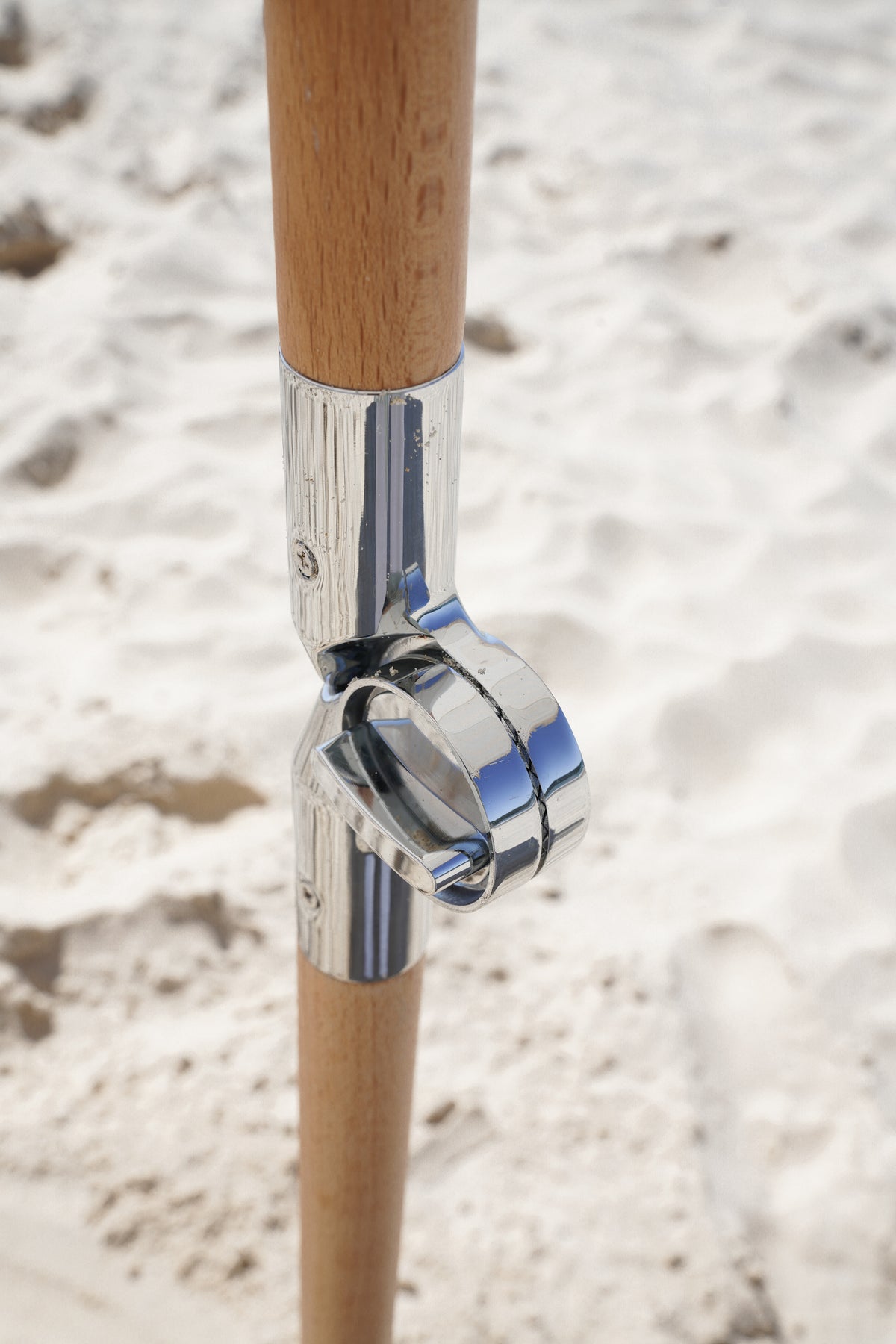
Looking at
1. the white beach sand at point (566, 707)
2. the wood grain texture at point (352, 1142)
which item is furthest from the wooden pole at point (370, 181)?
the white beach sand at point (566, 707)

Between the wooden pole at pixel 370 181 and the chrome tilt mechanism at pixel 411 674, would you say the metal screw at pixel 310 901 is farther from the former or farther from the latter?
the wooden pole at pixel 370 181

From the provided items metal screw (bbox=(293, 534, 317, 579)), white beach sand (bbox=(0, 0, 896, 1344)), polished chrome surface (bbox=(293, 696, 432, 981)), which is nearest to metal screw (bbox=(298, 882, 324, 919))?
polished chrome surface (bbox=(293, 696, 432, 981))

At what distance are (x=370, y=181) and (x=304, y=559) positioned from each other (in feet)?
0.47

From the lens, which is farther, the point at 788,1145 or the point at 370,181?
the point at 788,1145

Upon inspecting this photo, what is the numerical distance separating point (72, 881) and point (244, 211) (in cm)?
125

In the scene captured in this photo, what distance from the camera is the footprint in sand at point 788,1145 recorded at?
88 centimetres

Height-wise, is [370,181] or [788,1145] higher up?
[370,181]

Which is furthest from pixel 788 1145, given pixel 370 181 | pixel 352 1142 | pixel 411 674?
pixel 370 181

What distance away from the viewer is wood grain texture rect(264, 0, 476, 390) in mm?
350

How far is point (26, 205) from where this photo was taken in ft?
5.96

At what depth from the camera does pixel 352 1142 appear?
0.61 m

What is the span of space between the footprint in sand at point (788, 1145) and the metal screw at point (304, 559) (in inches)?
26.7

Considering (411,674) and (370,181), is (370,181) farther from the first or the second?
(411,674)

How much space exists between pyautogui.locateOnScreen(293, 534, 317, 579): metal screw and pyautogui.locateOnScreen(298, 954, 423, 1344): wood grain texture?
0.20 m
